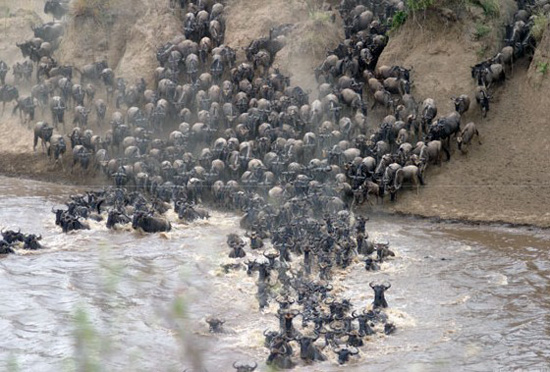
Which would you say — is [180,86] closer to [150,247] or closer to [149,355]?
[150,247]

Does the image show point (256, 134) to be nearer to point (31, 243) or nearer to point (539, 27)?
point (31, 243)

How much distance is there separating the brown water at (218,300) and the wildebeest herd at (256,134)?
0.77m

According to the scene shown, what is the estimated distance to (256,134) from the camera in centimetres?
2922

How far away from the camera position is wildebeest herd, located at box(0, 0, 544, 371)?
2476 centimetres

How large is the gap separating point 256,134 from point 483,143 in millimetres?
6232

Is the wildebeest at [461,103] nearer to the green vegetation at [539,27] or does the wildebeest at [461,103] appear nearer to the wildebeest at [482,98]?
the wildebeest at [482,98]

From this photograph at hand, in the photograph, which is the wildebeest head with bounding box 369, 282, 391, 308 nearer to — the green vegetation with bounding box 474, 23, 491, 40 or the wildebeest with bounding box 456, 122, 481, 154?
the wildebeest with bounding box 456, 122, 481, 154

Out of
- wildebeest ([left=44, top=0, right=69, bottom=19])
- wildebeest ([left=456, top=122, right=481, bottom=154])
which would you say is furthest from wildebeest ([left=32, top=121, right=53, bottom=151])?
wildebeest ([left=456, top=122, right=481, bottom=154])

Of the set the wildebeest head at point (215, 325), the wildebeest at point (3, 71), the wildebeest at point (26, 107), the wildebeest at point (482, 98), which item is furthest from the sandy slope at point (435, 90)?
the wildebeest head at point (215, 325)

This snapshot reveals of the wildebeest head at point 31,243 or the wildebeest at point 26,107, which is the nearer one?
the wildebeest head at point 31,243

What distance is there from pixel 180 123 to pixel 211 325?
530 inches

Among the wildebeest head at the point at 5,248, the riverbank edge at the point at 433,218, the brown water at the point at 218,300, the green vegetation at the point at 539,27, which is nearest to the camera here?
the brown water at the point at 218,300

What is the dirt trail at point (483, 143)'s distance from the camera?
85.5 feet

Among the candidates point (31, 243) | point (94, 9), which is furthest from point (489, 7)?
point (31, 243)
